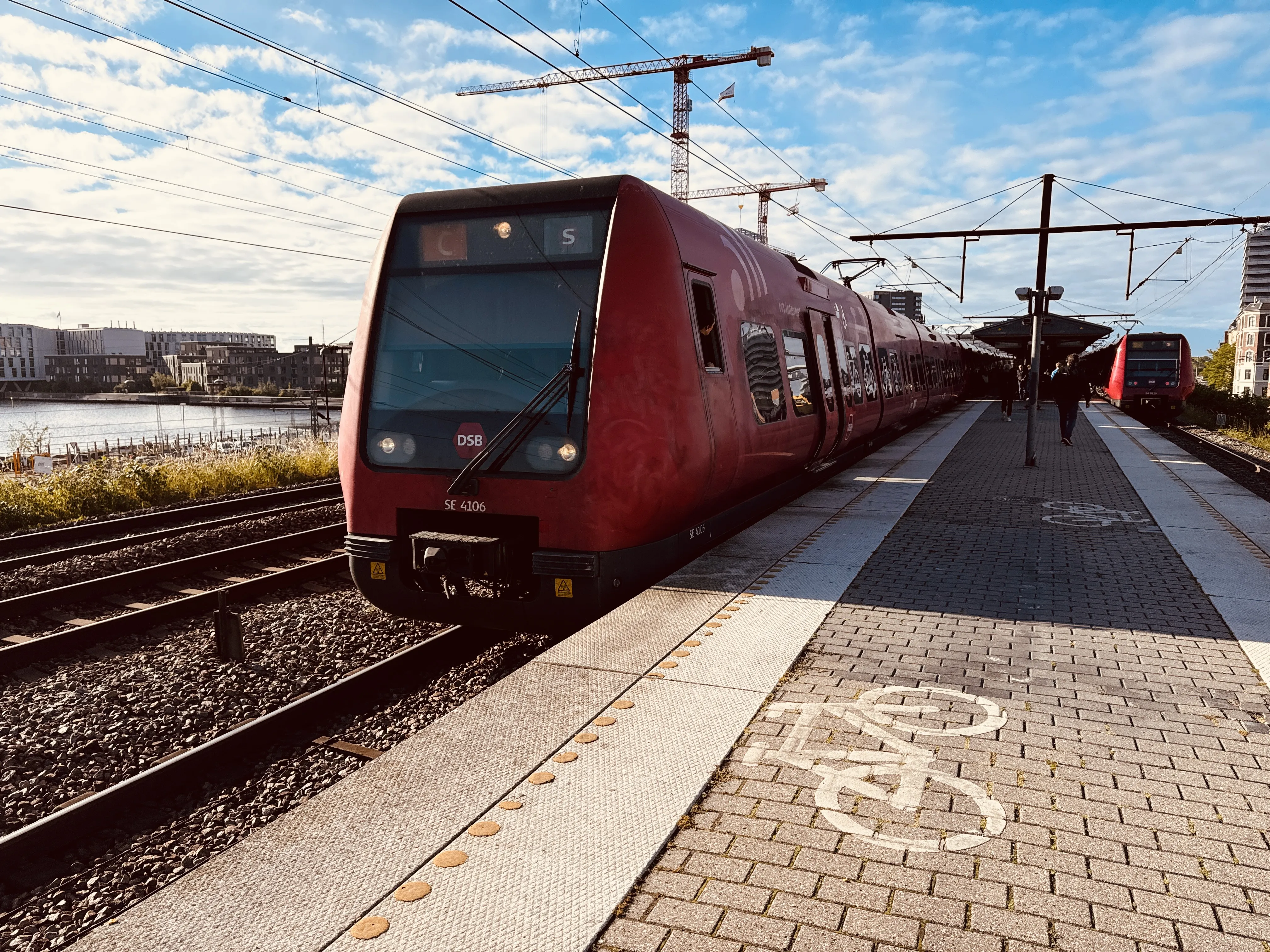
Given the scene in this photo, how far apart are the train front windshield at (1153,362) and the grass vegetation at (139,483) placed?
1014 inches

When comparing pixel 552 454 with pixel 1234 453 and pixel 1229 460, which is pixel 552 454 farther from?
pixel 1234 453

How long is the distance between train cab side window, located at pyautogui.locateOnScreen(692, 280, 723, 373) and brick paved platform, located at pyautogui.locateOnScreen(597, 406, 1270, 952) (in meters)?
2.08

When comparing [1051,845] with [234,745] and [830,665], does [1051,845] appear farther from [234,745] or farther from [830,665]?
[234,745]

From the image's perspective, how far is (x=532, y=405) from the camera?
5.45 m

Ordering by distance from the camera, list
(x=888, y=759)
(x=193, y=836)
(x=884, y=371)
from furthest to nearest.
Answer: (x=884, y=371) → (x=193, y=836) → (x=888, y=759)

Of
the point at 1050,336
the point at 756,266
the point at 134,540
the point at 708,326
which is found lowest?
the point at 134,540

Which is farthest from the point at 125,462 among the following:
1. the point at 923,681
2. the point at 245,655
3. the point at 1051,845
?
the point at 1051,845

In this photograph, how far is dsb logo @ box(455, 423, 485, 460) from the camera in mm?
5594

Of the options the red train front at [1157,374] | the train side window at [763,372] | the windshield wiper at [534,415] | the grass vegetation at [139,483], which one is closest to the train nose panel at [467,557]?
the windshield wiper at [534,415]

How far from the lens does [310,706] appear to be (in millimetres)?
4988

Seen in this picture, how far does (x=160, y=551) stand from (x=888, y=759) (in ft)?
29.9

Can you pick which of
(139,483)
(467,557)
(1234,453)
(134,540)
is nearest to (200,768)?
(467,557)

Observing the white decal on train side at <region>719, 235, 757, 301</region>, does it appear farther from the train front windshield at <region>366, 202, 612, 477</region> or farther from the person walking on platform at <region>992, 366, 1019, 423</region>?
the person walking on platform at <region>992, 366, 1019, 423</region>

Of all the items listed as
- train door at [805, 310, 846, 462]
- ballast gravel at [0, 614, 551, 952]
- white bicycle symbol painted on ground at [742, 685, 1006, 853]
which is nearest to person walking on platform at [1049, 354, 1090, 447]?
train door at [805, 310, 846, 462]
